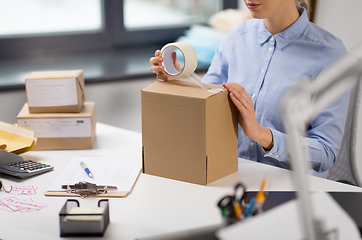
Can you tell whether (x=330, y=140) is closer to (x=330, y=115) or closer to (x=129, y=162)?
(x=330, y=115)

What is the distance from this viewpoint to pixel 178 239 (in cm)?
80

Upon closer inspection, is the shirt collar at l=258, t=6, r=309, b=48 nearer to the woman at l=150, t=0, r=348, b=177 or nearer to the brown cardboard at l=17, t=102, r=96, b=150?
the woman at l=150, t=0, r=348, b=177

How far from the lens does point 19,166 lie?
3.89 feet

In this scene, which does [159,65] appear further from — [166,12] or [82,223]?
[166,12]

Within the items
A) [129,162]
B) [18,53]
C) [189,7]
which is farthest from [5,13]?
[129,162]

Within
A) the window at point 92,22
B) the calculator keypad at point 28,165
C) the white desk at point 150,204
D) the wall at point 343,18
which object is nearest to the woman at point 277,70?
the white desk at point 150,204

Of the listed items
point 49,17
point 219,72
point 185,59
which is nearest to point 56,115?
point 185,59

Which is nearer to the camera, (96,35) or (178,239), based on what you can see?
(178,239)

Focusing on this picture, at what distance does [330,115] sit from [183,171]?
50 centimetres

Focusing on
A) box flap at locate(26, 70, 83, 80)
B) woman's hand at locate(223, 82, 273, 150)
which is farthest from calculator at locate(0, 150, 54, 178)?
woman's hand at locate(223, 82, 273, 150)

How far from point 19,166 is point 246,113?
668 millimetres

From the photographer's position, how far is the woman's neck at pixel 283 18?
139 cm

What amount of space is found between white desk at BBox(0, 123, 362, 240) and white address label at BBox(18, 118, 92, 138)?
0.09m

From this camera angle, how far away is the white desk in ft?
2.93
